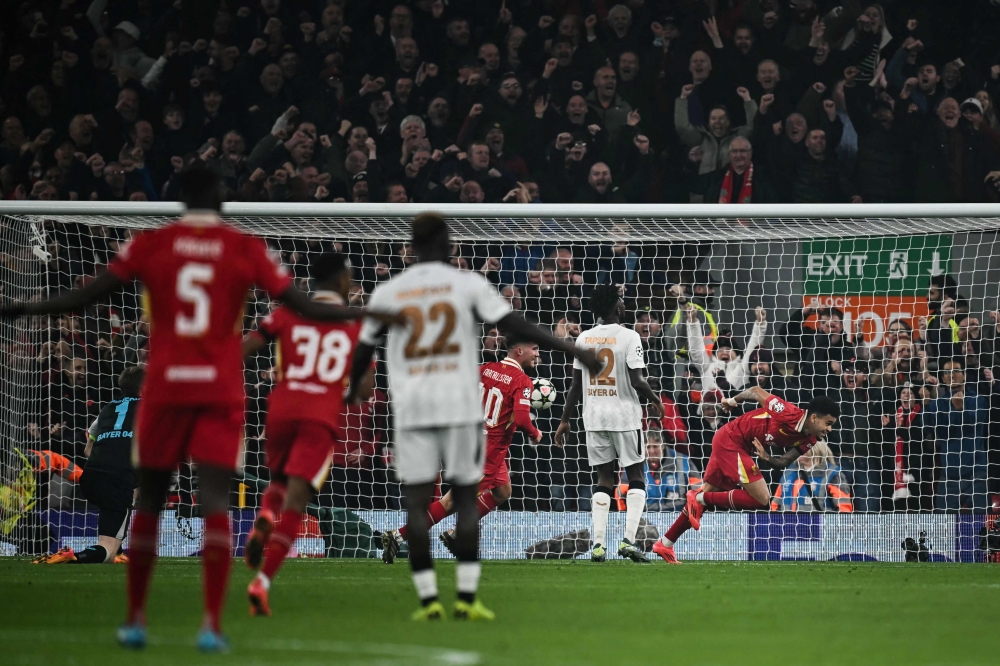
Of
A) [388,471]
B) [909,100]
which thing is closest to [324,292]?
[388,471]

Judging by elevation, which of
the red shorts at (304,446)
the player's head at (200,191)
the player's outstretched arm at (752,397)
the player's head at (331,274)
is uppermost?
the player's head at (200,191)

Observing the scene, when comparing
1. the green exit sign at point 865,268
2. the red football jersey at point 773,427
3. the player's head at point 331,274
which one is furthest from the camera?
the green exit sign at point 865,268

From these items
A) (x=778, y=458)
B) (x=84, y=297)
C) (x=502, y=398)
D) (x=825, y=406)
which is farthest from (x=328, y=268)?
(x=778, y=458)

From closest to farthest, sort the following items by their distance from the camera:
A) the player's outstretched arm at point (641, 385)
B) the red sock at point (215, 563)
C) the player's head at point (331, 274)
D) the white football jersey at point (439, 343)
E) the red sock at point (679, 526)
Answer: the red sock at point (215, 563), the white football jersey at point (439, 343), the player's head at point (331, 274), the player's outstretched arm at point (641, 385), the red sock at point (679, 526)

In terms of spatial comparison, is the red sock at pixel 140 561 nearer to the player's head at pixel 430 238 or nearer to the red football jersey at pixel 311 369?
the player's head at pixel 430 238

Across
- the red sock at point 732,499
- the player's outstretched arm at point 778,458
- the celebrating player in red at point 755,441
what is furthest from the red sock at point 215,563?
the player's outstretched arm at point 778,458

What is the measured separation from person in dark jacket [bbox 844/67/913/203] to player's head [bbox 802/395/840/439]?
415 centimetres

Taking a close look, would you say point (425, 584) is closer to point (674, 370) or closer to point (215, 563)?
point (215, 563)

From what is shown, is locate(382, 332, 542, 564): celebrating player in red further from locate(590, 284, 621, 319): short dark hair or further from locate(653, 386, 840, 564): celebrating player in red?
locate(653, 386, 840, 564): celebrating player in red

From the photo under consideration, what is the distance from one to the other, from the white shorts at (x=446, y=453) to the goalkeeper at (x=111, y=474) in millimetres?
5799

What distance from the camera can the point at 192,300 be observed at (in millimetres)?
4957

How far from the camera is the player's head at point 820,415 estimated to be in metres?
12.3

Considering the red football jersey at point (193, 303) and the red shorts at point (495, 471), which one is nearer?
the red football jersey at point (193, 303)

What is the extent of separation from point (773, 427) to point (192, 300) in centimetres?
870
